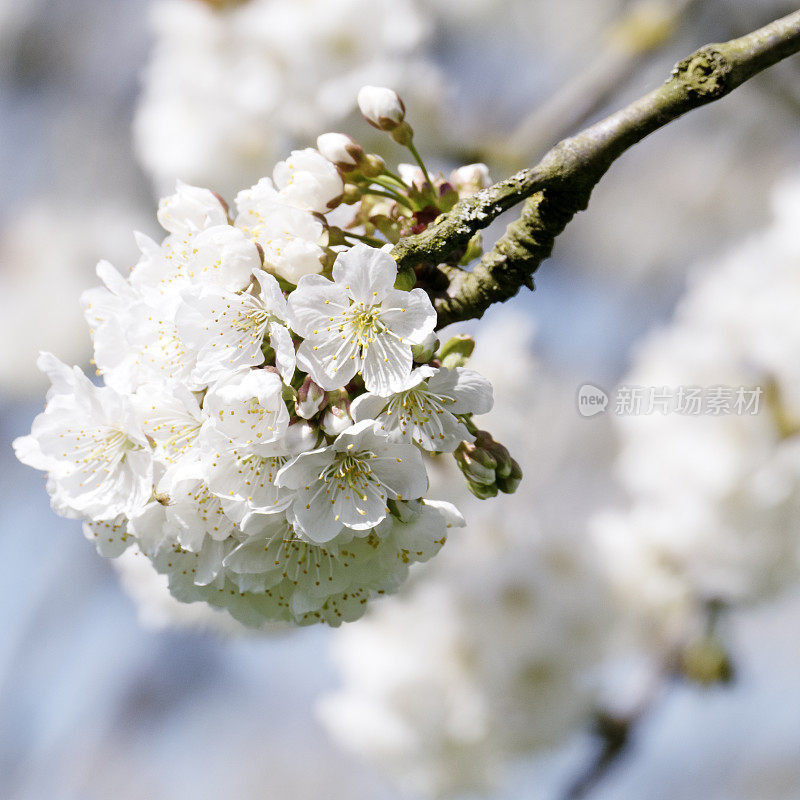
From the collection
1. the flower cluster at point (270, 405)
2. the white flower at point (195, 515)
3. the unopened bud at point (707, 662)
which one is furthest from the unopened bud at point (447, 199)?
the unopened bud at point (707, 662)

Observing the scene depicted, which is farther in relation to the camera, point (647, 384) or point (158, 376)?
point (647, 384)

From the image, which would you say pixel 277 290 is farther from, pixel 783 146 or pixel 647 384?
pixel 783 146

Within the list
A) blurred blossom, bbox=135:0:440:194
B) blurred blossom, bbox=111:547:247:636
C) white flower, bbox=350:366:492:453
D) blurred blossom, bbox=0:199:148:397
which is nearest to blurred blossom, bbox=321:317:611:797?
blurred blossom, bbox=111:547:247:636

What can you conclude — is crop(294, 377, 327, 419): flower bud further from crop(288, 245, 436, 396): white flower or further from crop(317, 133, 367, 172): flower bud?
crop(317, 133, 367, 172): flower bud

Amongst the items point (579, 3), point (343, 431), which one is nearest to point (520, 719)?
point (343, 431)

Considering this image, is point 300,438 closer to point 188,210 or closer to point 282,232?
point 282,232

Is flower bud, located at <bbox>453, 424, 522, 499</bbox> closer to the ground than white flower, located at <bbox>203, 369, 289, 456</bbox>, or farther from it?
farther from it

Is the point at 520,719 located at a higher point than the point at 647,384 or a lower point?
lower
